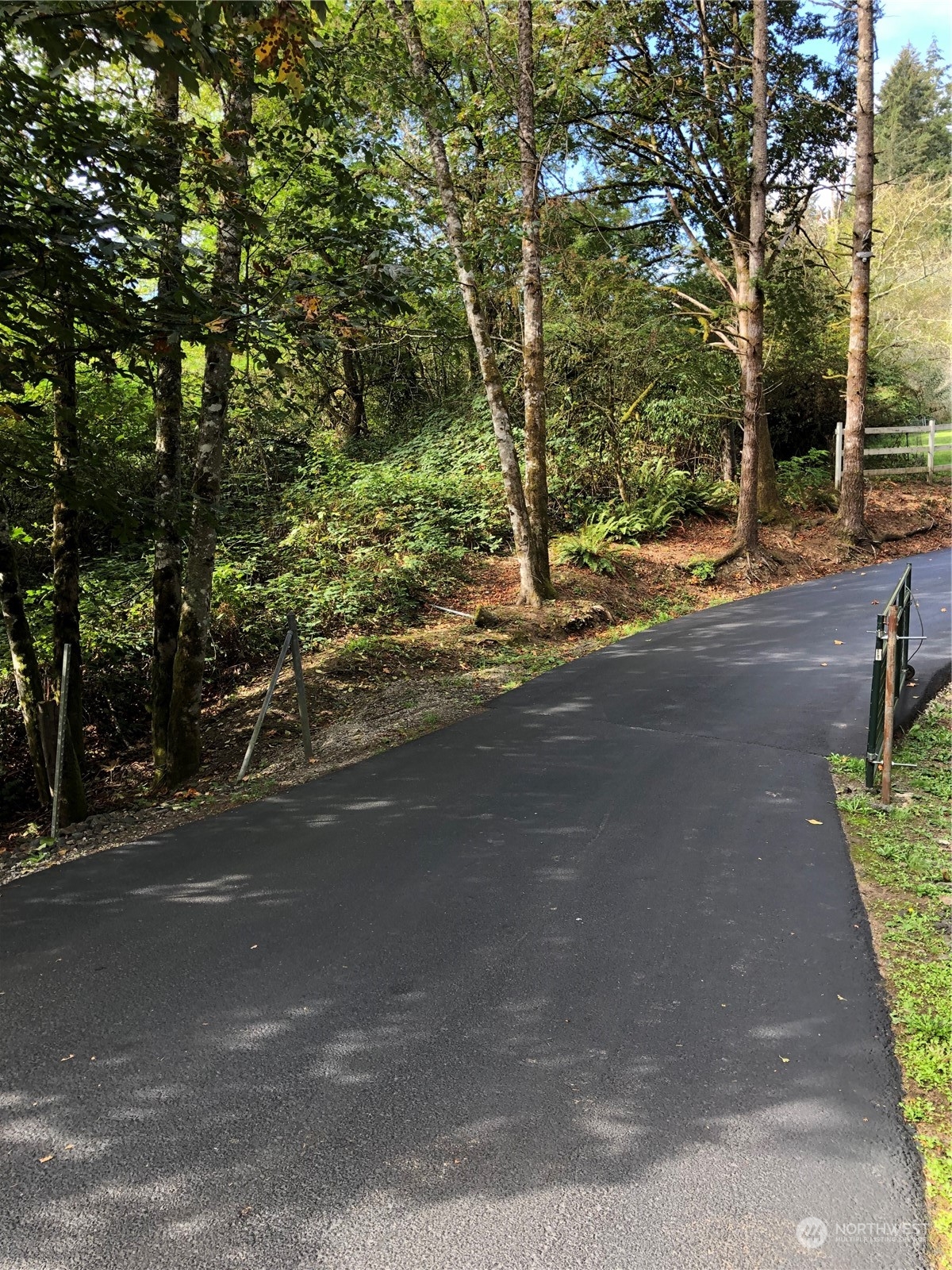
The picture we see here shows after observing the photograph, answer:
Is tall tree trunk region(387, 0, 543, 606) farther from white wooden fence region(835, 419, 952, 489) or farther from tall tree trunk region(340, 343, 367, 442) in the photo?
tall tree trunk region(340, 343, 367, 442)

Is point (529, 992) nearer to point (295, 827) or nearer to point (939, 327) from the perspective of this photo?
point (295, 827)

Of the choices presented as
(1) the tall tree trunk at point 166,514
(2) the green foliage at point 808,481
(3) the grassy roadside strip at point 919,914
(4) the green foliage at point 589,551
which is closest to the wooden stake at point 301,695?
(1) the tall tree trunk at point 166,514

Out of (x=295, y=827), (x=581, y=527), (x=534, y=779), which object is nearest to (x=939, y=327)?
(x=581, y=527)

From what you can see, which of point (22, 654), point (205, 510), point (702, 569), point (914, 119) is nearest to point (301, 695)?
point (205, 510)

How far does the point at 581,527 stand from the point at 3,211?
38.0 feet

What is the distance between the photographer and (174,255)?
4582mm

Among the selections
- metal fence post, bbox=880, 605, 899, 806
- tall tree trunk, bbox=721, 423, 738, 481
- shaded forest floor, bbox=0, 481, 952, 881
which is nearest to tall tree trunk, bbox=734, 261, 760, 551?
shaded forest floor, bbox=0, 481, 952, 881

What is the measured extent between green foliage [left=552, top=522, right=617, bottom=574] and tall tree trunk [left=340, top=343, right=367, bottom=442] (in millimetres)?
8791

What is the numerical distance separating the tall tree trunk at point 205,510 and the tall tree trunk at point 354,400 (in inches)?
511

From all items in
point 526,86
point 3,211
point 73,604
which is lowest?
point 73,604

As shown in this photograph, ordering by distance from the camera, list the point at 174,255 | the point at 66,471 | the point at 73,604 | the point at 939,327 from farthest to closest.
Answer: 1. the point at 939,327
2. the point at 73,604
3. the point at 66,471
4. the point at 174,255

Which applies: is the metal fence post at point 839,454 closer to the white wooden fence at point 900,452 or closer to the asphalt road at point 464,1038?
the white wooden fence at point 900,452

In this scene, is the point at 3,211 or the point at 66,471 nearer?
the point at 3,211

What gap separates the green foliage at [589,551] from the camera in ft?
41.8
